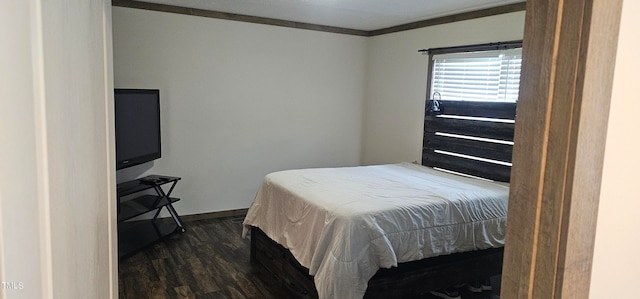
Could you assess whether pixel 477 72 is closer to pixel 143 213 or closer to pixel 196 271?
pixel 196 271

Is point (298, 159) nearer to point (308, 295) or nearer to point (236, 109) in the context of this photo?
point (236, 109)

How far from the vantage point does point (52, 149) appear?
0.60 metres

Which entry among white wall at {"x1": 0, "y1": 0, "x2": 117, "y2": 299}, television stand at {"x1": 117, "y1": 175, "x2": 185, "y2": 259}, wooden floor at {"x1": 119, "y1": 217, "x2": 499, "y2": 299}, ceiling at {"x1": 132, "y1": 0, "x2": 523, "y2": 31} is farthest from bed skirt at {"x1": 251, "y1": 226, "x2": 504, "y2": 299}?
ceiling at {"x1": 132, "y1": 0, "x2": 523, "y2": 31}

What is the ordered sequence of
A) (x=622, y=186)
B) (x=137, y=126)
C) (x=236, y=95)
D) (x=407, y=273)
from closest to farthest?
(x=622, y=186) < (x=407, y=273) < (x=137, y=126) < (x=236, y=95)

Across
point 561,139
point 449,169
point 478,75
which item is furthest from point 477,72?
point 561,139

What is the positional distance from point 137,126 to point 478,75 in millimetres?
3191

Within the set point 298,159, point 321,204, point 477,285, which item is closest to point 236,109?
point 298,159

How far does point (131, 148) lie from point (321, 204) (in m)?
1.98

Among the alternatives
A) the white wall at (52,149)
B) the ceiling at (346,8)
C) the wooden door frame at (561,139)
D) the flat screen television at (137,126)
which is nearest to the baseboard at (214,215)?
the flat screen television at (137,126)

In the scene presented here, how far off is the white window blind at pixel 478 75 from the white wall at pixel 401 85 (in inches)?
5.6

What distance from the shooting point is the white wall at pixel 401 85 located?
4.31 metres

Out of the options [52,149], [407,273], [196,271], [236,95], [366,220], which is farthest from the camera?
[236,95]

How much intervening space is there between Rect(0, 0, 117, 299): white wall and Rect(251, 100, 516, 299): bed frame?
2019 millimetres

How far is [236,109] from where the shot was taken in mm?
4770
